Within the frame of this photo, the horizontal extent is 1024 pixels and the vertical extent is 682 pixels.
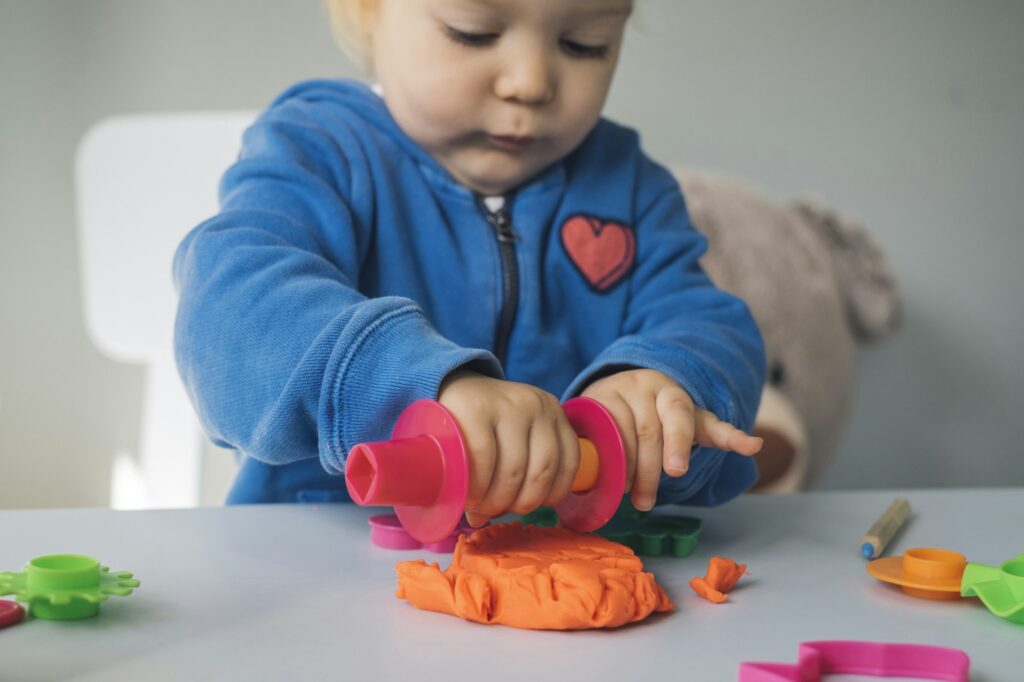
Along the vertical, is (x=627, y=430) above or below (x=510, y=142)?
below

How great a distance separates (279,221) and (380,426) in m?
0.20

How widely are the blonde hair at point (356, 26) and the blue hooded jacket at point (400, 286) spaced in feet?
0.13

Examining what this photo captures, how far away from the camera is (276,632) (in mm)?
423

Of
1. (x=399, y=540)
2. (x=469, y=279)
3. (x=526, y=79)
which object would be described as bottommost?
(x=399, y=540)

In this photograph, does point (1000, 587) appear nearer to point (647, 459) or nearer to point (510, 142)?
point (647, 459)

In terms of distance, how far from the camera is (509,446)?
47cm

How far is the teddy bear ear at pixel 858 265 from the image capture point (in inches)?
61.9

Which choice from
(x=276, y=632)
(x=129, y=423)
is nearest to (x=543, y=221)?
(x=276, y=632)

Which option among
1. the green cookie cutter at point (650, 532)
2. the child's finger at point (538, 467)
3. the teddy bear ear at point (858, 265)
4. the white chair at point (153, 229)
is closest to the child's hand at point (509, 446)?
the child's finger at point (538, 467)

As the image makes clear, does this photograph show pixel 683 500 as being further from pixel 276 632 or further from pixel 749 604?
pixel 276 632

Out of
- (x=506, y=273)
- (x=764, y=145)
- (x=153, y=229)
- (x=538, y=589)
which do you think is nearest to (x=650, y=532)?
(x=538, y=589)

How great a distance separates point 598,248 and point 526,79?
0.17 m

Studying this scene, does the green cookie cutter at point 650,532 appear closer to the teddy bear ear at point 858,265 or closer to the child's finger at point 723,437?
the child's finger at point 723,437

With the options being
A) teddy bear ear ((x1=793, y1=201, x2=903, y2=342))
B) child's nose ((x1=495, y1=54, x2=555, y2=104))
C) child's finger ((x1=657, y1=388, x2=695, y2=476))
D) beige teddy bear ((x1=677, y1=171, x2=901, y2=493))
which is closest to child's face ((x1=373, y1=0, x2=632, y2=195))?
child's nose ((x1=495, y1=54, x2=555, y2=104))
